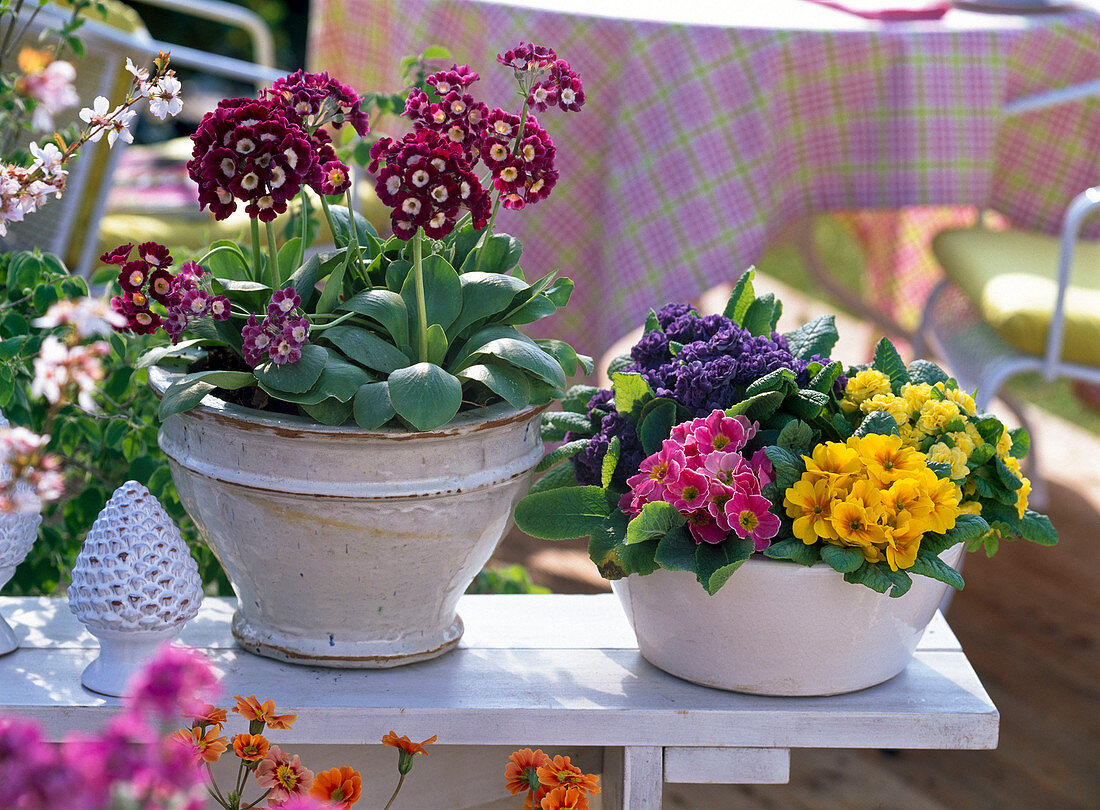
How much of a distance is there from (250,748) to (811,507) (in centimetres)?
41

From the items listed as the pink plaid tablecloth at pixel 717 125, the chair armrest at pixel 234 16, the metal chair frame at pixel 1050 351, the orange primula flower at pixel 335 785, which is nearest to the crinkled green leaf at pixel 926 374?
the orange primula flower at pixel 335 785

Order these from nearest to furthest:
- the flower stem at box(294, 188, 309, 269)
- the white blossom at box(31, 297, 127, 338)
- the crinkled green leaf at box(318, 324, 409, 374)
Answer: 1. the white blossom at box(31, 297, 127, 338)
2. the crinkled green leaf at box(318, 324, 409, 374)
3. the flower stem at box(294, 188, 309, 269)

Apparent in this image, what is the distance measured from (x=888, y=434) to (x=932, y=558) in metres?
0.10

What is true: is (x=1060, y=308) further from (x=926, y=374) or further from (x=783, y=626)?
(x=783, y=626)

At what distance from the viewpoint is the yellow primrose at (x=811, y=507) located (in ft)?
2.64

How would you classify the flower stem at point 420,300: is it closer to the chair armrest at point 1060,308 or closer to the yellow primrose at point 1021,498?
the yellow primrose at point 1021,498

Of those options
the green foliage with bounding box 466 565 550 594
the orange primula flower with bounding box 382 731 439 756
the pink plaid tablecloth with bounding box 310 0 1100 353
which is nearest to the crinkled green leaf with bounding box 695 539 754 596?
the orange primula flower with bounding box 382 731 439 756

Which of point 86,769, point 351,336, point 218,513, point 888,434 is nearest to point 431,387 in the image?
point 351,336

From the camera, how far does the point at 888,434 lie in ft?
2.82

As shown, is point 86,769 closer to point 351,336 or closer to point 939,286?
point 351,336

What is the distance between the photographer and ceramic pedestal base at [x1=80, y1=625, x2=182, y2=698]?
2.75 feet

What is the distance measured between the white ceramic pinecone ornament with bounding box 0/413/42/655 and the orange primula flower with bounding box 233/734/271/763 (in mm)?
263

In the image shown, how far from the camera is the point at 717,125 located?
180 centimetres

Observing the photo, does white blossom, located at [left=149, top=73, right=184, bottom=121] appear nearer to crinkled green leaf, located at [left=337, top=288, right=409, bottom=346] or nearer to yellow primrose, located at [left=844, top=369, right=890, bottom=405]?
crinkled green leaf, located at [left=337, top=288, right=409, bottom=346]
